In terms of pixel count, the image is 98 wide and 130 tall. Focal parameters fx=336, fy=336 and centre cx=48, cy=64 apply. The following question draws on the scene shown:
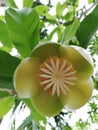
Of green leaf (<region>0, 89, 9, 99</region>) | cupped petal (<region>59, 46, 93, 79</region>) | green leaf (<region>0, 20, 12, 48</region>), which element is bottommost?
green leaf (<region>0, 89, 9, 99</region>)

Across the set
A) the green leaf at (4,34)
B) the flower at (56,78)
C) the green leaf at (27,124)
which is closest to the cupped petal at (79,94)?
the flower at (56,78)

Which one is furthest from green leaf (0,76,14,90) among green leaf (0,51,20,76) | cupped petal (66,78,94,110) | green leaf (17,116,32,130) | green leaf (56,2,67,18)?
green leaf (56,2,67,18)

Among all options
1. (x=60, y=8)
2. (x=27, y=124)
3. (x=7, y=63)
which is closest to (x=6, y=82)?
(x=7, y=63)

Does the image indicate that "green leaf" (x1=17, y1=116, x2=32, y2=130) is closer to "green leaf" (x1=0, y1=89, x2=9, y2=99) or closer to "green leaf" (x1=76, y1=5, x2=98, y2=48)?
"green leaf" (x1=0, y1=89, x2=9, y2=99)

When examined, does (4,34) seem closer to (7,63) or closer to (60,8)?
(7,63)

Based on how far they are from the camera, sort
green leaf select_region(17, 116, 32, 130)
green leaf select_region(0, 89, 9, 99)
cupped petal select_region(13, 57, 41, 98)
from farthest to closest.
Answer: green leaf select_region(17, 116, 32, 130) < green leaf select_region(0, 89, 9, 99) < cupped petal select_region(13, 57, 41, 98)

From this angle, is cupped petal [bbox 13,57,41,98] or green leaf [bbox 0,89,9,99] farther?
green leaf [bbox 0,89,9,99]
